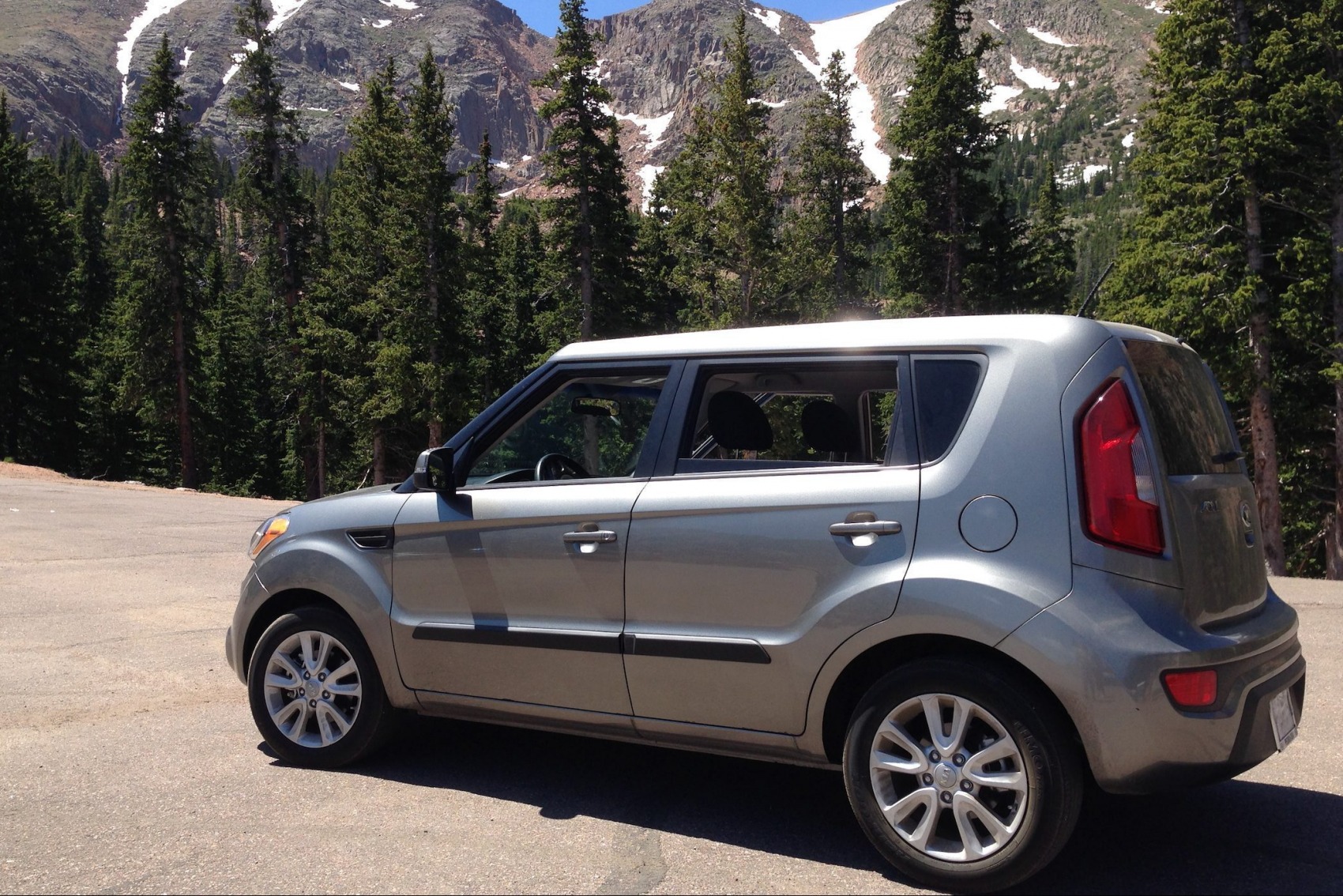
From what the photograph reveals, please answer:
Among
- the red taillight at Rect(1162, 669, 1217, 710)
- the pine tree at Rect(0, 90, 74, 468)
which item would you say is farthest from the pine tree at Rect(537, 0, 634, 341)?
the red taillight at Rect(1162, 669, 1217, 710)

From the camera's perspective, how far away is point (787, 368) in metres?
4.32

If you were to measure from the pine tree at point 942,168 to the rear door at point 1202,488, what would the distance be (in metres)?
32.3

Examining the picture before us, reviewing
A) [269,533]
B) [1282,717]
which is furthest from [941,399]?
[269,533]

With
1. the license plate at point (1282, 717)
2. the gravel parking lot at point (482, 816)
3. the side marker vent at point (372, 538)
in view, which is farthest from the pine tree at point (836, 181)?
the license plate at point (1282, 717)

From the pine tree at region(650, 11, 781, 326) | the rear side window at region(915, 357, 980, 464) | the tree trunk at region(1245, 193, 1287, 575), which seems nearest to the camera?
the rear side window at region(915, 357, 980, 464)

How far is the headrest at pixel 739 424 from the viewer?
4.43 metres

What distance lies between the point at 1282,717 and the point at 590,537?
104 inches

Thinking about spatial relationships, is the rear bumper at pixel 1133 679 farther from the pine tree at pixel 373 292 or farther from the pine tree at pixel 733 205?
the pine tree at pixel 373 292

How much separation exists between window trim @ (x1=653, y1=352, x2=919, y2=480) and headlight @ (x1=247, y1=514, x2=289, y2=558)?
2118mm

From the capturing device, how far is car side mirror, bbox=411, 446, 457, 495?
477cm

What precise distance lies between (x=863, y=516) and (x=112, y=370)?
195ft

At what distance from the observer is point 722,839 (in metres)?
4.23

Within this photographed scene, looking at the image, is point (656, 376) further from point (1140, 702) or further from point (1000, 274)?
point (1000, 274)

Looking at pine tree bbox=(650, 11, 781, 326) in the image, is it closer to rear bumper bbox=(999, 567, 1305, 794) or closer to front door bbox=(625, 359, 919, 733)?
front door bbox=(625, 359, 919, 733)
